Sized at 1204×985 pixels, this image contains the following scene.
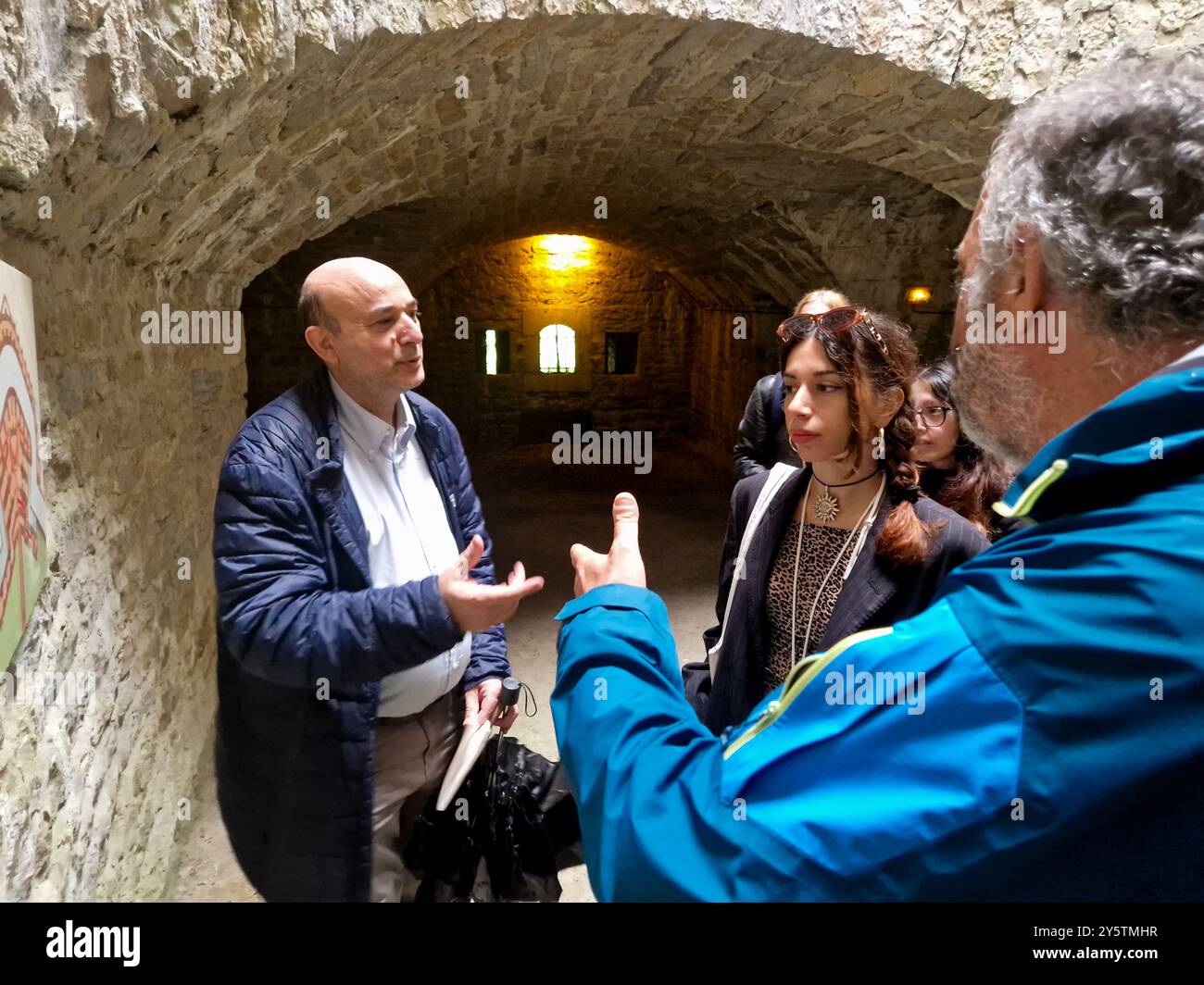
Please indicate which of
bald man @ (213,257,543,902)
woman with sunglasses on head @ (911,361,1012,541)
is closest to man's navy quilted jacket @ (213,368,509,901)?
bald man @ (213,257,543,902)

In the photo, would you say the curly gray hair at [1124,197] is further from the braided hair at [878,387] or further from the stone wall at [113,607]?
the stone wall at [113,607]

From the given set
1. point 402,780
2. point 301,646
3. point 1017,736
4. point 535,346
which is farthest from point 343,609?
point 535,346

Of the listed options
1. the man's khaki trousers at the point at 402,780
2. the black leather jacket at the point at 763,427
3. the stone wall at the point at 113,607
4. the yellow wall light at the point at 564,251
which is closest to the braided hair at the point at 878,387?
the man's khaki trousers at the point at 402,780

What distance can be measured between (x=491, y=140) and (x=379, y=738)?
2.70 meters

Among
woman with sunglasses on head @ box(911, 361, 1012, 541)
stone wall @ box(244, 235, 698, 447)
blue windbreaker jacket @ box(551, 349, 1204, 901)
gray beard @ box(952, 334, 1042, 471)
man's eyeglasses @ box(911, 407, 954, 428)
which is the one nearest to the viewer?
blue windbreaker jacket @ box(551, 349, 1204, 901)

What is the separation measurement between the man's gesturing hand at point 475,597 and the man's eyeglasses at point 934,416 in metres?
1.47

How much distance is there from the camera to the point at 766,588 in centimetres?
159

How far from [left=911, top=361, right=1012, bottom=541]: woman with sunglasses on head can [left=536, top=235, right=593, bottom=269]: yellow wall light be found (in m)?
8.46

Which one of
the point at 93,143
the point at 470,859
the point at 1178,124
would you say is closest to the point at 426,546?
the point at 470,859

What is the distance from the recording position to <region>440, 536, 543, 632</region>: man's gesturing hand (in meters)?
1.30

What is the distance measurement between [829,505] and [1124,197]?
955 mm

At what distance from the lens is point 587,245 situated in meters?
10.5

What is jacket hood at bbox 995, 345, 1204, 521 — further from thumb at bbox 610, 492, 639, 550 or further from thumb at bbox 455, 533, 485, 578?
thumb at bbox 455, 533, 485, 578
